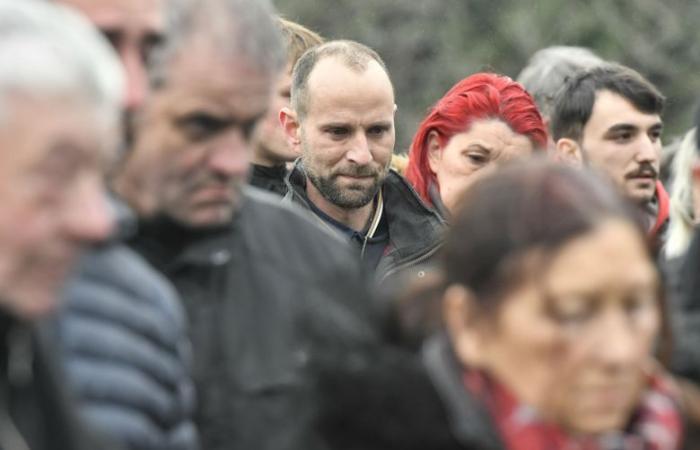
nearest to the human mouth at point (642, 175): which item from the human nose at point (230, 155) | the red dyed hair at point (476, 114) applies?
the red dyed hair at point (476, 114)

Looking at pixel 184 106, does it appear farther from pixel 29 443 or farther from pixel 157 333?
pixel 29 443

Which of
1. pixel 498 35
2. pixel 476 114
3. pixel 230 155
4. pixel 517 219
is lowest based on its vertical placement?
pixel 498 35

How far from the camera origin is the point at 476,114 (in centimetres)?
801

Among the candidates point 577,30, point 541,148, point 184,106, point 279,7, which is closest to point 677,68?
point 577,30

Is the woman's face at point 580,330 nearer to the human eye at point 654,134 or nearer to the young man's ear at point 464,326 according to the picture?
the young man's ear at point 464,326

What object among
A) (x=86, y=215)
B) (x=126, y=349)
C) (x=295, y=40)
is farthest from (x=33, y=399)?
(x=295, y=40)

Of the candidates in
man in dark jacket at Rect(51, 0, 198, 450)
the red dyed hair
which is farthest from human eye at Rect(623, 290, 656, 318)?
the red dyed hair

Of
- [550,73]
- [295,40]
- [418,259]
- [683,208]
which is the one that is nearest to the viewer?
[683,208]

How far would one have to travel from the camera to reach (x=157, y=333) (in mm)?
4172

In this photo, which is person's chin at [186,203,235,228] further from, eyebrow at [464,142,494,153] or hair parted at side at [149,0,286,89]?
eyebrow at [464,142,494,153]

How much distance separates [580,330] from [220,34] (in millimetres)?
1337

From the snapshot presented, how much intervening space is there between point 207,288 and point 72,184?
1.12 m

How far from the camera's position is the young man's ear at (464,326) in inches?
158

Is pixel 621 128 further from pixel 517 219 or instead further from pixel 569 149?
pixel 517 219
